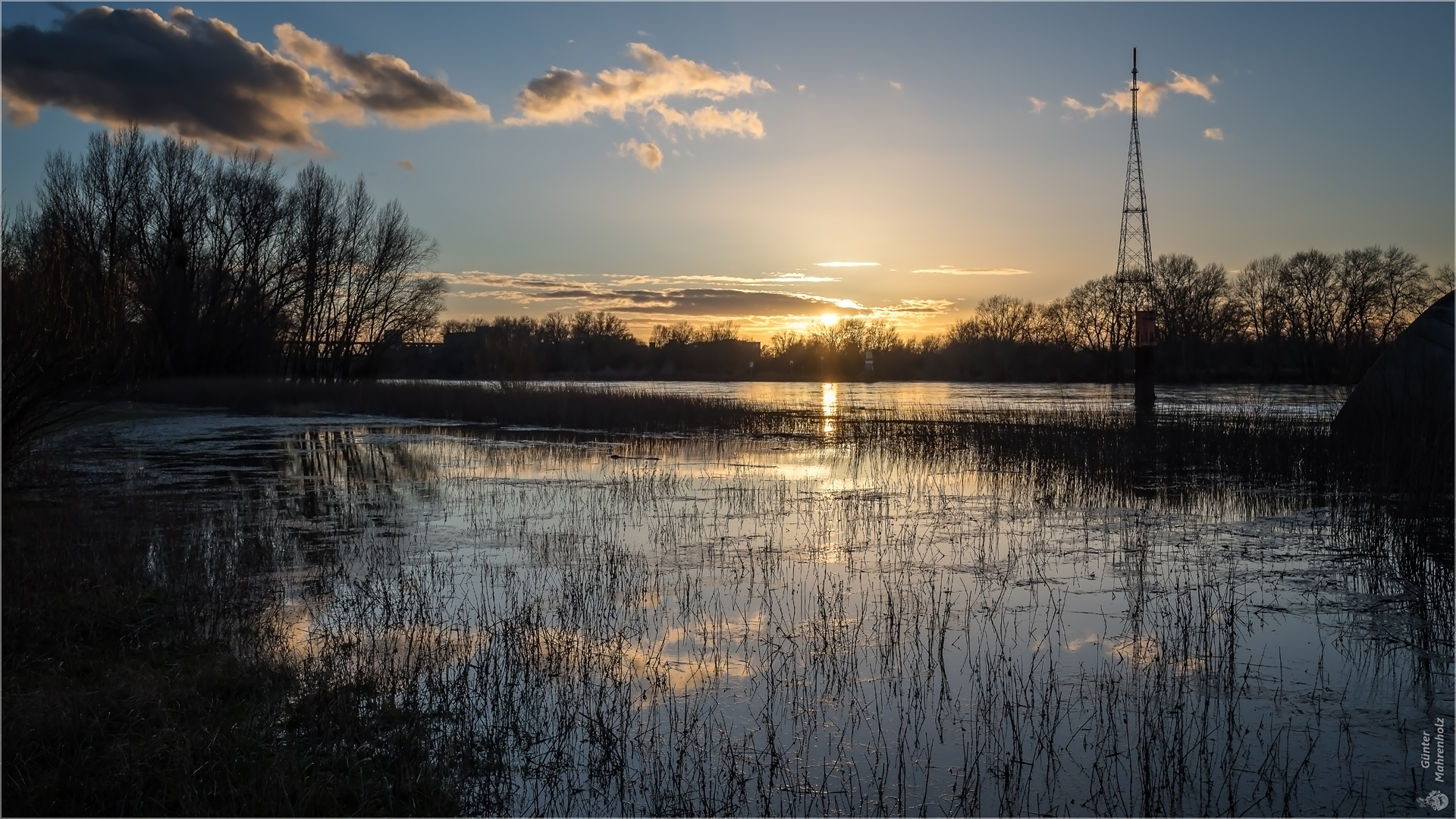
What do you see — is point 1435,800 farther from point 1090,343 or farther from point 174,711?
point 1090,343

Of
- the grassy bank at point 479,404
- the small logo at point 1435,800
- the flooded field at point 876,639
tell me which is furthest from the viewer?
the grassy bank at point 479,404

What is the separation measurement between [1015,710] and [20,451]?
13.8m

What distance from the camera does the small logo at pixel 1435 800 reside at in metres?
4.29

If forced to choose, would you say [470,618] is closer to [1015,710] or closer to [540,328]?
[1015,710]

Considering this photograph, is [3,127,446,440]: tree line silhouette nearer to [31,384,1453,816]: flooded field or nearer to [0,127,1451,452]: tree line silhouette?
[0,127,1451,452]: tree line silhouette

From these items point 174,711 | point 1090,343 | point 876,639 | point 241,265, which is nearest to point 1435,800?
point 876,639

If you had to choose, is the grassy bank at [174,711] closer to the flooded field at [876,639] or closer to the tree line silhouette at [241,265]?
the flooded field at [876,639]

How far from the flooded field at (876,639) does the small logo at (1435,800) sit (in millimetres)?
52

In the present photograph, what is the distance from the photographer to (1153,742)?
4.84 meters

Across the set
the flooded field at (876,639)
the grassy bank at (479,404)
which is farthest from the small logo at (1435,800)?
the grassy bank at (479,404)

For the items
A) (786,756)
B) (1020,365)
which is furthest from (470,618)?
(1020,365)

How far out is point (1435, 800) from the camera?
14.2 feet

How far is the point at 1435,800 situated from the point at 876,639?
127 inches

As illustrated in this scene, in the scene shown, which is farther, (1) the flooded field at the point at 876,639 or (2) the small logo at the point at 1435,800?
(1) the flooded field at the point at 876,639
